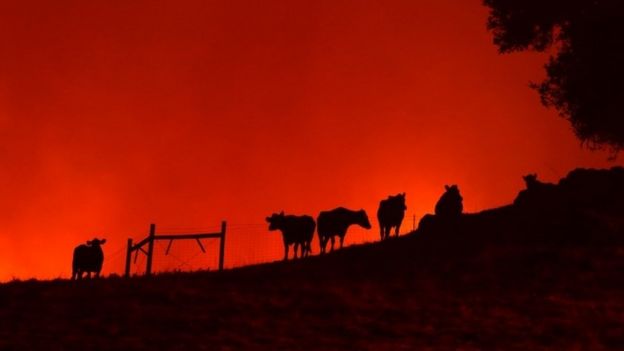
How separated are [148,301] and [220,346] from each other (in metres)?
5.55

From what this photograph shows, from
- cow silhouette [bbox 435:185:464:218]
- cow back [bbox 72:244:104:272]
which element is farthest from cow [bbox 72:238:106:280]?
cow silhouette [bbox 435:185:464:218]

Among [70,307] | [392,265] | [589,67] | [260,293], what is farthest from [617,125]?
[70,307]

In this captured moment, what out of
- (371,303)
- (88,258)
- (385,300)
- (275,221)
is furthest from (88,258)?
(371,303)

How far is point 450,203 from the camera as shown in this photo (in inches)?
1543

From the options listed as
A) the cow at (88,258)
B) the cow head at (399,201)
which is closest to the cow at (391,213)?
the cow head at (399,201)

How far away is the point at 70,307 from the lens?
2078cm

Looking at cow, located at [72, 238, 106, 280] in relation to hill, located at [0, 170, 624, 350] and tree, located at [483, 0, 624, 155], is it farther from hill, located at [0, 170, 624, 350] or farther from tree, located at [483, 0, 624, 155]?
tree, located at [483, 0, 624, 155]

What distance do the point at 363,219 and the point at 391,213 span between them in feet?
13.6

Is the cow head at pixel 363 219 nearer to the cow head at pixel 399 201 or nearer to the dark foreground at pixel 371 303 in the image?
the cow head at pixel 399 201

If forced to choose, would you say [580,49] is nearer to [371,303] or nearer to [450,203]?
[450,203]

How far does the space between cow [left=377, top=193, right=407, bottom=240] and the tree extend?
347 inches

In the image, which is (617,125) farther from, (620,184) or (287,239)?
(287,239)

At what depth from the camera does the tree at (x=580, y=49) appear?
31812mm

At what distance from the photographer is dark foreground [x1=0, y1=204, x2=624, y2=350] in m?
17.4
